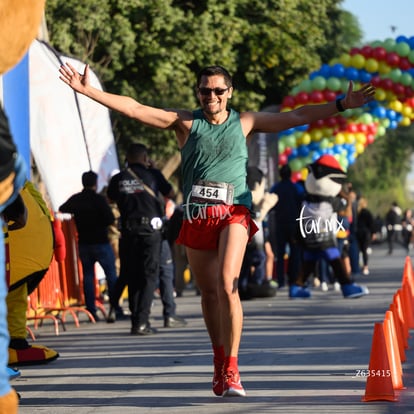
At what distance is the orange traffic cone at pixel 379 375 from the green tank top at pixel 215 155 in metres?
1.20

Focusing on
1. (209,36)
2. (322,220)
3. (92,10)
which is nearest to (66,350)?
(322,220)

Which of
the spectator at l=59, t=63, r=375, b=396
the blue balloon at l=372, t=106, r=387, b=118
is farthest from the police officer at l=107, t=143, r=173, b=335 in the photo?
the blue balloon at l=372, t=106, r=387, b=118

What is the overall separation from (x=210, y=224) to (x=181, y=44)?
2407 cm

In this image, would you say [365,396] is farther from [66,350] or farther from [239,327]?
[66,350]

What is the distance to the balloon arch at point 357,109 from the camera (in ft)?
78.9

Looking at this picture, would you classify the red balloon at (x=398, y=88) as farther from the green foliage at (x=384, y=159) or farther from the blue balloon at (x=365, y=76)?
the green foliage at (x=384, y=159)

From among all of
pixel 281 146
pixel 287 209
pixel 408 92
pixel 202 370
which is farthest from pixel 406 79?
pixel 202 370

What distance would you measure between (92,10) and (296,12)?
7.20m

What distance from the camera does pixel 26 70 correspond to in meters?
12.6

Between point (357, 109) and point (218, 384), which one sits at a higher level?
point (357, 109)

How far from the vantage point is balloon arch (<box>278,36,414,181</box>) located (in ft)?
78.9

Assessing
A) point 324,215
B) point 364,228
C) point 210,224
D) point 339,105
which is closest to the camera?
point 210,224

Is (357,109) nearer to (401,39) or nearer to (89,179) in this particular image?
(401,39)

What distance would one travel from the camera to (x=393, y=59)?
78.5 ft
